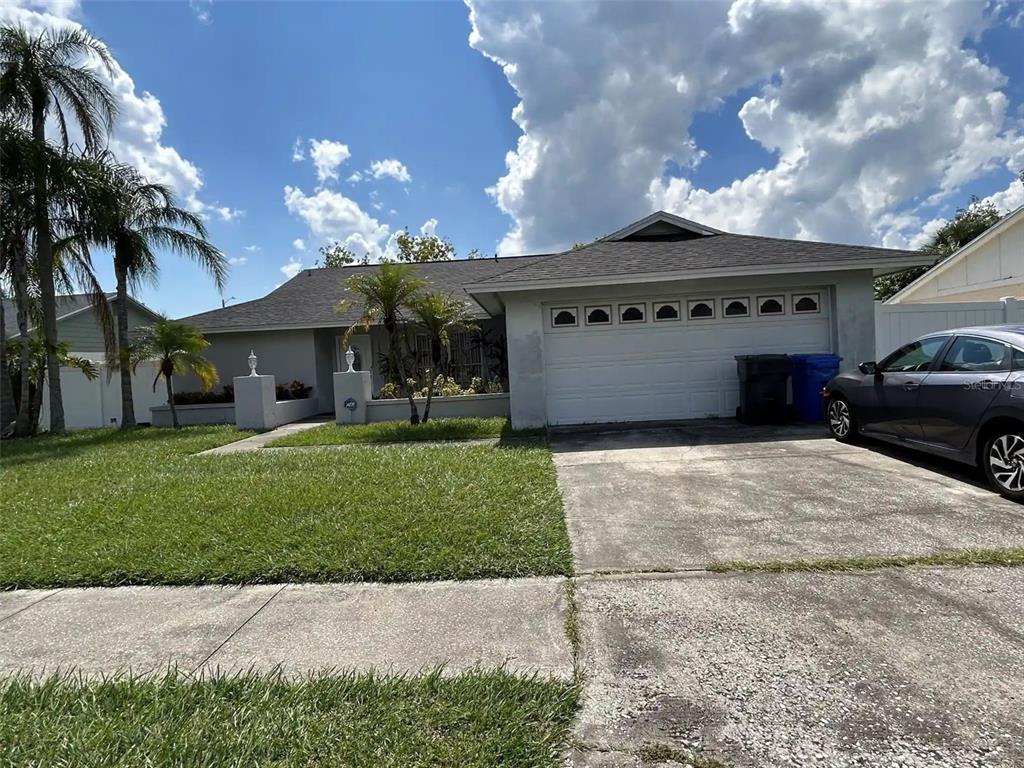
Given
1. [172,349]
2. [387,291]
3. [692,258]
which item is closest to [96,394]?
[172,349]

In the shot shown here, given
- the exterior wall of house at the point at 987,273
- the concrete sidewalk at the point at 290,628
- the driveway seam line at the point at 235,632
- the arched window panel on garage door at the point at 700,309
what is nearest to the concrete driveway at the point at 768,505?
the concrete sidewalk at the point at 290,628

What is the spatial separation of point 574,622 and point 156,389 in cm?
1722

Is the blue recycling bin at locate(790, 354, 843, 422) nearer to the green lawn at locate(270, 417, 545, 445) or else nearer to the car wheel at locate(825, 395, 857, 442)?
the car wheel at locate(825, 395, 857, 442)

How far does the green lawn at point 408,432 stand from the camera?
9672mm

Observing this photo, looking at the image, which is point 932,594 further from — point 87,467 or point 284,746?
point 87,467

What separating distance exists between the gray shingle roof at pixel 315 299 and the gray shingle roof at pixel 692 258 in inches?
136

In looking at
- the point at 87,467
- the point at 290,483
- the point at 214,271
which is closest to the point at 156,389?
the point at 214,271

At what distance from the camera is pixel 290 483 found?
6293mm

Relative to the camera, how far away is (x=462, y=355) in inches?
648

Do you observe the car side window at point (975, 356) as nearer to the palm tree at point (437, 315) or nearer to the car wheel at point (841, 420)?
the car wheel at point (841, 420)

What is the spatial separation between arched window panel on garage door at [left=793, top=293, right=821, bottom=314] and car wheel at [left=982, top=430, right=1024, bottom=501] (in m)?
5.39

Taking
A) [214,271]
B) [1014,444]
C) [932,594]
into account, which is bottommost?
[932,594]

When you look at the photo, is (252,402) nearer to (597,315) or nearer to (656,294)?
(597,315)

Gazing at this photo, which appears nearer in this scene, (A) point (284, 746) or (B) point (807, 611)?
(A) point (284, 746)
